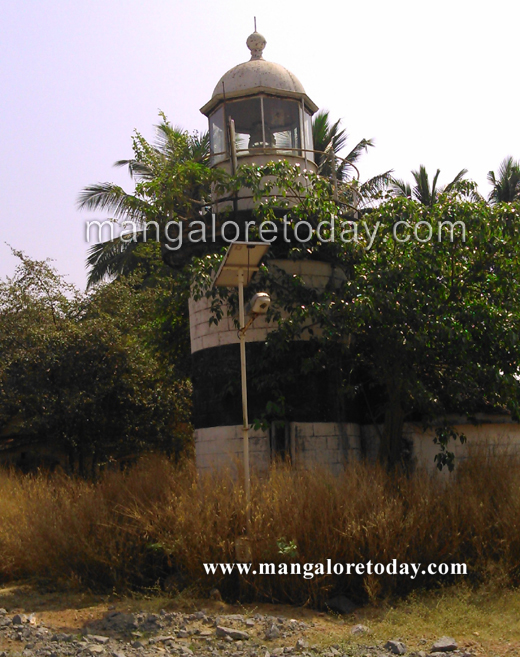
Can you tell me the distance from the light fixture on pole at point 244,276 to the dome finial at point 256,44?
20.1 ft

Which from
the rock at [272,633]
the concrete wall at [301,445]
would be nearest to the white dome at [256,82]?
the concrete wall at [301,445]

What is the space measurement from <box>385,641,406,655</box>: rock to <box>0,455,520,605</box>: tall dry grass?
1044 mm

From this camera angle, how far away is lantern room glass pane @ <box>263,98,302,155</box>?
1170cm

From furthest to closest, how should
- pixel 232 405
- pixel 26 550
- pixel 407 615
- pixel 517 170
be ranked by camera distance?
pixel 517 170 < pixel 232 405 < pixel 26 550 < pixel 407 615

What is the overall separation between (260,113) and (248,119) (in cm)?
31

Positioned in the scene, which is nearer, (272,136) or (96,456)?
(272,136)

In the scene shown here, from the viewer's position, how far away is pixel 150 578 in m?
7.66

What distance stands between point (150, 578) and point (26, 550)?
1617 millimetres

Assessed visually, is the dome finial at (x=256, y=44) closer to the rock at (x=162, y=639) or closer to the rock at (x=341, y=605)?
the rock at (x=341, y=605)

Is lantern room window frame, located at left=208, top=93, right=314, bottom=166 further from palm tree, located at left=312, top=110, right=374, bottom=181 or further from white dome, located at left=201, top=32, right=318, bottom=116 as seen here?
palm tree, located at left=312, top=110, right=374, bottom=181

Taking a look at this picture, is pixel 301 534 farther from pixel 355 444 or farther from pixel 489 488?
pixel 355 444

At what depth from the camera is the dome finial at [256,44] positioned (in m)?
12.4

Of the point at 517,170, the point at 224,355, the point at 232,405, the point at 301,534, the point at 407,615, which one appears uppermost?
the point at 517,170

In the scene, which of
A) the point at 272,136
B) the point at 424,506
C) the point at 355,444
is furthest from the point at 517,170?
the point at 424,506
